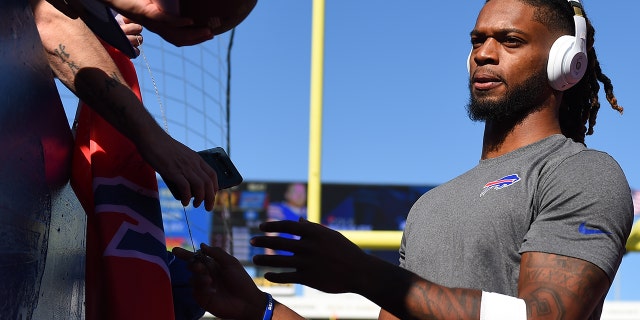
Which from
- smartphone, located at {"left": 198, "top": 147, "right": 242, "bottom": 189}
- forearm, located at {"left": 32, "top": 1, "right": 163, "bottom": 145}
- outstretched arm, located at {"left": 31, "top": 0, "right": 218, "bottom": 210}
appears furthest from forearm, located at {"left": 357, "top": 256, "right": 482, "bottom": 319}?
forearm, located at {"left": 32, "top": 1, "right": 163, "bottom": 145}

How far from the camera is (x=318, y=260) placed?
1662mm

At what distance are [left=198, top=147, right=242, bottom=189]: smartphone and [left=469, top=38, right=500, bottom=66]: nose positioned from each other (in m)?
1.08

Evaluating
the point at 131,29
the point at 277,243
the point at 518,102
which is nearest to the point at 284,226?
the point at 277,243

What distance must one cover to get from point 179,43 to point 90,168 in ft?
1.15

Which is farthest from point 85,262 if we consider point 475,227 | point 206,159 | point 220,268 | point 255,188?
point 255,188

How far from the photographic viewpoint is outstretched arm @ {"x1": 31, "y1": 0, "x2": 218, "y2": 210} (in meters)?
1.37

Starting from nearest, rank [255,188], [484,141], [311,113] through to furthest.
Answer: [484,141] < [311,113] < [255,188]

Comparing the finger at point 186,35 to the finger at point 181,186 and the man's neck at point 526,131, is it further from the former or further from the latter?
the man's neck at point 526,131

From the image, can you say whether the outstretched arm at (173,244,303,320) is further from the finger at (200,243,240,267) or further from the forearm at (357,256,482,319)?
the forearm at (357,256,482,319)

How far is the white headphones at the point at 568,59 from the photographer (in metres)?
2.32

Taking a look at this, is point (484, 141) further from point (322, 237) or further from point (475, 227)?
point (322, 237)

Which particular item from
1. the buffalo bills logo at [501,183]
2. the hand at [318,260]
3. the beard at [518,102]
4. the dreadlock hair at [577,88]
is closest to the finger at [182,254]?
the hand at [318,260]

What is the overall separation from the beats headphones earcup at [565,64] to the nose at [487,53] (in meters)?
0.16

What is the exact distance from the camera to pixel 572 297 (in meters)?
1.78
